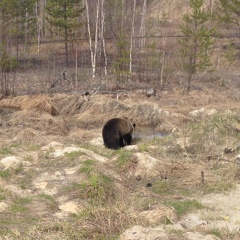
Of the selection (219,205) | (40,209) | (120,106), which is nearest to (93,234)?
(40,209)

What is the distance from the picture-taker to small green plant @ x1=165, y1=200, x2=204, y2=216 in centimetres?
792

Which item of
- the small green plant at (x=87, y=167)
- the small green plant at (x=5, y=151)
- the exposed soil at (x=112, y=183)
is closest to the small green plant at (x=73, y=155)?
the exposed soil at (x=112, y=183)

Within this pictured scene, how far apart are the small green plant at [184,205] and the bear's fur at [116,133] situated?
14.1 ft

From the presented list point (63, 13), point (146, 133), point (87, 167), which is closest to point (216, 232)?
point (87, 167)

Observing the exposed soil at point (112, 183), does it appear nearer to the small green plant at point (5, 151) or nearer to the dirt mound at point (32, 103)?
the small green plant at point (5, 151)

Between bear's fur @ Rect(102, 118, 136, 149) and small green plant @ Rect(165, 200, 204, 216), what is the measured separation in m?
4.31

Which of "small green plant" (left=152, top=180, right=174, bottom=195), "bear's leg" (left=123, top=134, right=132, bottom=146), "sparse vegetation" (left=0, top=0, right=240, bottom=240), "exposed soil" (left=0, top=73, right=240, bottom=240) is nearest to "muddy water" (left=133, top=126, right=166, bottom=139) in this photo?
"sparse vegetation" (left=0, top=0, right=240, bottom=240)

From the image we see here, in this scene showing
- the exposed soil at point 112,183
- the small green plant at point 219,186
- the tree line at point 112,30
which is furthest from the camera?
the tree line at point 112,30

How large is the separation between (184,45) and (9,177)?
1635 cm

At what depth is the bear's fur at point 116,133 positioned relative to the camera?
12375mm

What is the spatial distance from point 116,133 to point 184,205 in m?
4.72

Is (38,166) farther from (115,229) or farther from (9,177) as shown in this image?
(115,229)

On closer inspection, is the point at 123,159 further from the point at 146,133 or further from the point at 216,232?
the point at 146,133

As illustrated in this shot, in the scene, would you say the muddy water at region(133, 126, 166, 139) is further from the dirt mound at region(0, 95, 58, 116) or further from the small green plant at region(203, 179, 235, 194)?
the small green plant at region(203, 179, 235, 194)
